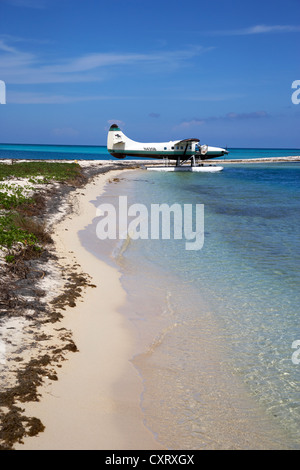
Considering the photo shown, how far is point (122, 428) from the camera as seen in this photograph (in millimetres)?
4027

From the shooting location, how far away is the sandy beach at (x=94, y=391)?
3.83 metres

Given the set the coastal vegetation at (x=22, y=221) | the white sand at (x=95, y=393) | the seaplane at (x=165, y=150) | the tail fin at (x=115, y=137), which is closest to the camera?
the white sand at (x=95, y=393)

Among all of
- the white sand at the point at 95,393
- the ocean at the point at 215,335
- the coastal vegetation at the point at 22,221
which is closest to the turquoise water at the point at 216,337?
the ocean at the point at 215,335

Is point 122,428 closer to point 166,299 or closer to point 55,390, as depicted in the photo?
point 55,390

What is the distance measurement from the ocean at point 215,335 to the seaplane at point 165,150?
38310mm

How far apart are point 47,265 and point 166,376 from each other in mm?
4738

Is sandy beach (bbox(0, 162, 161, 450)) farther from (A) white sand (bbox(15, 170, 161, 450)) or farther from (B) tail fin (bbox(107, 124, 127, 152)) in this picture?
(B) tail fin (bbox(107, 124, 127, 152))

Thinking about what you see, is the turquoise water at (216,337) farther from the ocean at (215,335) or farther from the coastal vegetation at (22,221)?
the coastal vegetation at (22,221)

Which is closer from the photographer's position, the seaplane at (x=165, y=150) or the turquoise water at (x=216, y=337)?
the turquoise water at (x=216, y=337)

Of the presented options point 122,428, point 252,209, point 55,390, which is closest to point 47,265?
point 55,390

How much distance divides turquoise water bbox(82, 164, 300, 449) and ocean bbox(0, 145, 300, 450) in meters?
0.01

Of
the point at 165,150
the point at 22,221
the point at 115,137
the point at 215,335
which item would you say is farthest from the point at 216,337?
the point at 115,137

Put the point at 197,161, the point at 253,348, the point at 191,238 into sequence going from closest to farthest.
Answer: the point at 253,348
the point at 191,238
the point at 197,161

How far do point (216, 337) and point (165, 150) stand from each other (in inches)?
1812
